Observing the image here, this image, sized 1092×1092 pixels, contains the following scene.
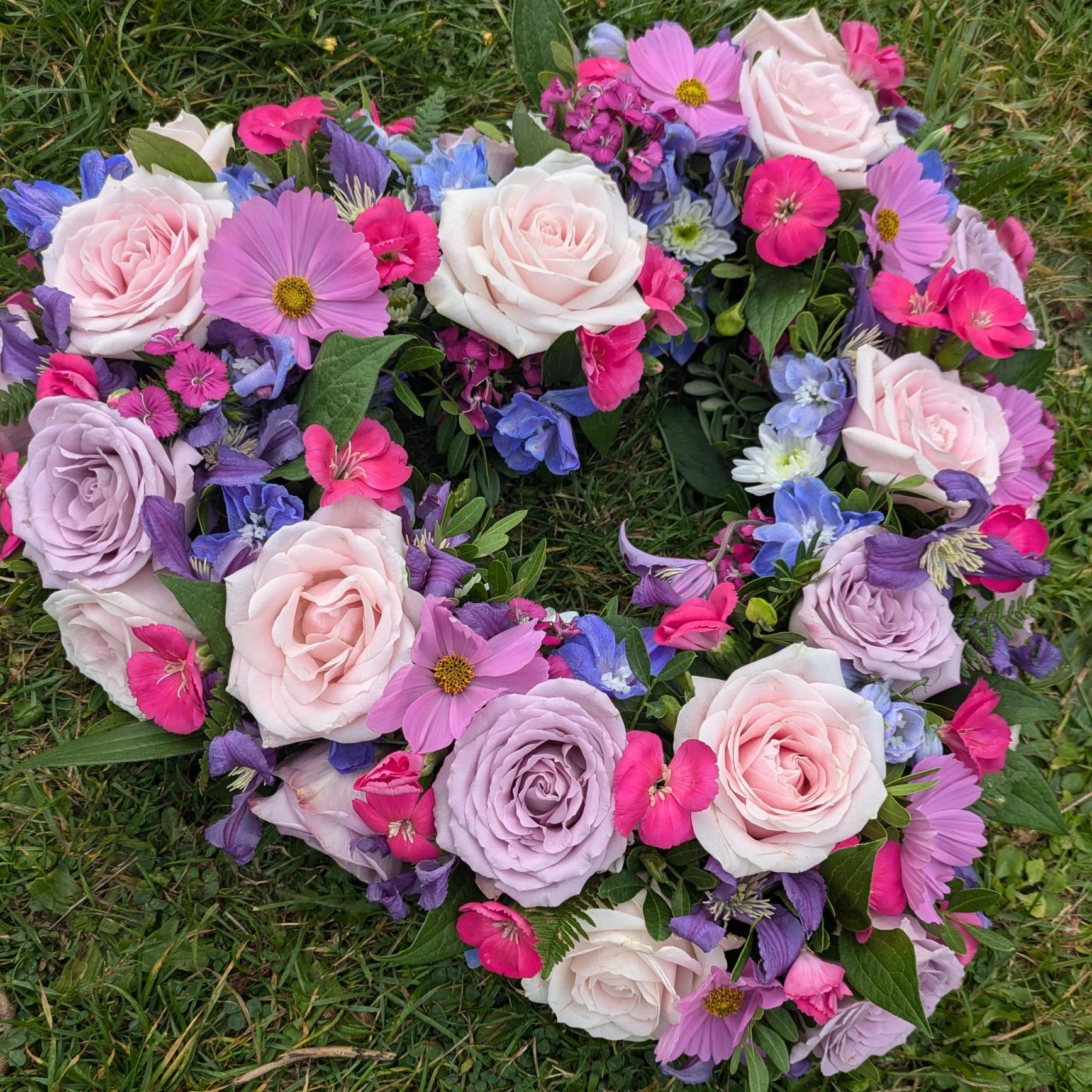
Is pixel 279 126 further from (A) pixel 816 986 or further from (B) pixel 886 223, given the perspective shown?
(A) pixel 816 986

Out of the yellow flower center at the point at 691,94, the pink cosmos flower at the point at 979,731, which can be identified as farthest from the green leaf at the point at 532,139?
the pink cosmos flower at the point at 979,731

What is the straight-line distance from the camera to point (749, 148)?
5.84 feet

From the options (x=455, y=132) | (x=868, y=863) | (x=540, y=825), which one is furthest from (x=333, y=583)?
(x=455, y=132)

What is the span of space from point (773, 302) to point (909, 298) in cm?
25

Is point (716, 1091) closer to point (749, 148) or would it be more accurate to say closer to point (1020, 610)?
point (1020, 610)

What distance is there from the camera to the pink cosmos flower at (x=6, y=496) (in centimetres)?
158

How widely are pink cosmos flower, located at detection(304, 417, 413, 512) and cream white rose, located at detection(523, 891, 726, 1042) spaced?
0.79 meters

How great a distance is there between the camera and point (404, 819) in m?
1.48

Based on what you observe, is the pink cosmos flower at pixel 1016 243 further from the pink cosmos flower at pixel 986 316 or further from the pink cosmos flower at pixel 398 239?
the pink cosmos flower at pixel 398 239

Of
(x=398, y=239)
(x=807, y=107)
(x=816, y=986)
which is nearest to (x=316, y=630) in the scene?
(x=398, y=239)

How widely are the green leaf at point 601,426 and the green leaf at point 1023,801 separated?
0.98 metres

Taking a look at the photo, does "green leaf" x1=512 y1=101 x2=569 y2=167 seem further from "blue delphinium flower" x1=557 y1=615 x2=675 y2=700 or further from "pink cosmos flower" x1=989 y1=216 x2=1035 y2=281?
"pink cosmos flower" x1=989 y1=216 x2=1035 y2=281

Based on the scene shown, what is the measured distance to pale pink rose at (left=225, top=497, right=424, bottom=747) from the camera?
1.39 m

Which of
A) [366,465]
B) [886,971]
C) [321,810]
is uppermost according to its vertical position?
[366,465]
